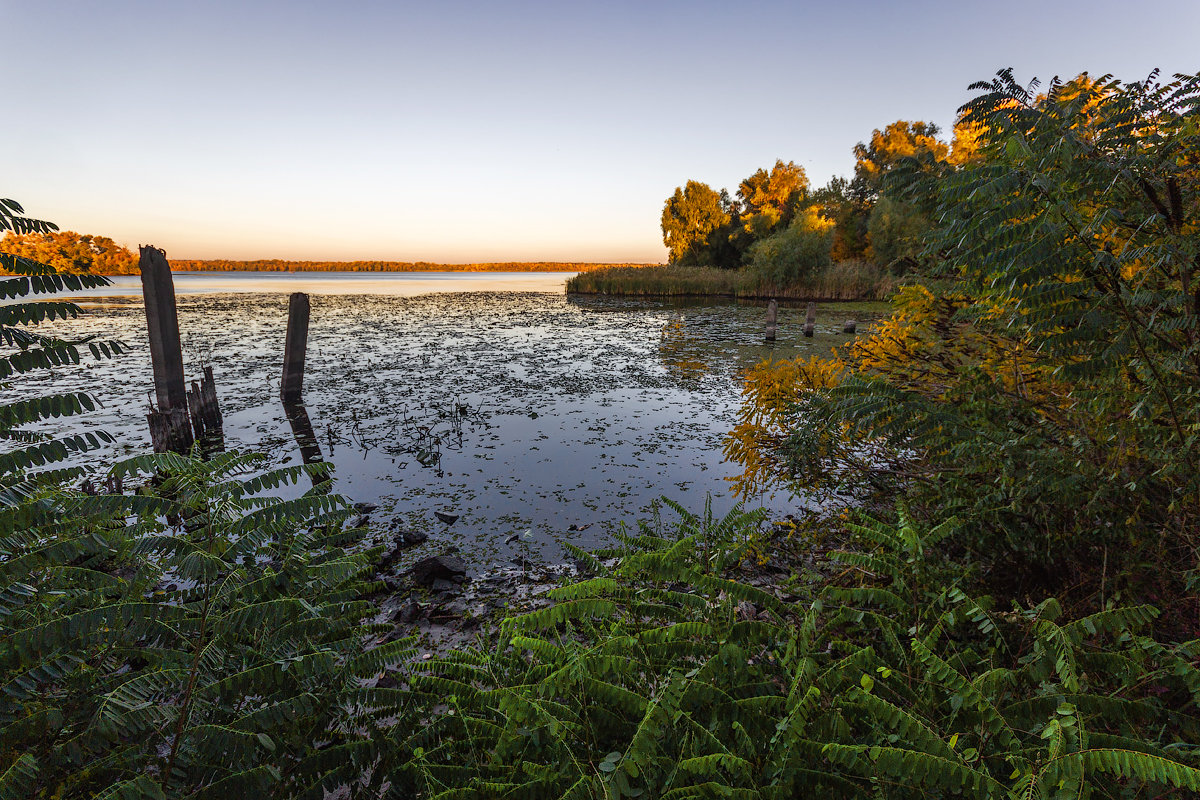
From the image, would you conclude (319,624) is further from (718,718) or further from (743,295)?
(743,295)

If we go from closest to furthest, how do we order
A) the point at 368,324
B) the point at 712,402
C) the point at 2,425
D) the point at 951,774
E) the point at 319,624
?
1. the point at 951,774
2. the point at 2,425
3. the point at 319,624
4. the point at 712,402
5. the point at 368,324

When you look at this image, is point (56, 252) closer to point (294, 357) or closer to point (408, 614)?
point (408, 614)

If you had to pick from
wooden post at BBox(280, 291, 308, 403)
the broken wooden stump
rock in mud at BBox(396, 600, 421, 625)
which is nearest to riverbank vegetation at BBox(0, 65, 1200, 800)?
rock in mud at BBox(396, 600, 421, 625)

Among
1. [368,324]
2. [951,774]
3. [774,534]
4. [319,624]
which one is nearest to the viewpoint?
[951,774]

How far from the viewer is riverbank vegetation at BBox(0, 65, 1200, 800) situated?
1.61 metres

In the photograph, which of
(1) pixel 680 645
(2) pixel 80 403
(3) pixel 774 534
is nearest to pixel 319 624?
(2) pixel 80 403

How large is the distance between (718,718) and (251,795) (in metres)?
1.65

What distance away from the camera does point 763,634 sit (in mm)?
2152

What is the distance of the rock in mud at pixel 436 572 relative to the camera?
17.9 feet

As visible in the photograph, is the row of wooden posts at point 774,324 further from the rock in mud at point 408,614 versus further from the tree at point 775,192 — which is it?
the tree at point 775,192

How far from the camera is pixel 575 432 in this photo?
10484mm

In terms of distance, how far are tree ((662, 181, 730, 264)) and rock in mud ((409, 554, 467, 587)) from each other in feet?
198

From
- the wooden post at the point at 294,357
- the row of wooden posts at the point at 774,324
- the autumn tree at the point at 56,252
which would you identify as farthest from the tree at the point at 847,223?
the autumn tree at the point at 56,252

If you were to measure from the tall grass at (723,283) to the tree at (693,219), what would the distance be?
12925 millimetres
